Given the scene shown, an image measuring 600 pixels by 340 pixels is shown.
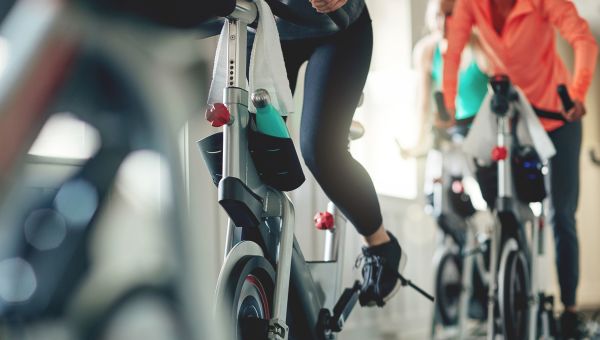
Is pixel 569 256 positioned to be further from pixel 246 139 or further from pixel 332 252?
pixel 246 139

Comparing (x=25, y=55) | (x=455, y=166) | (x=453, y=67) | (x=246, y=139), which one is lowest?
(x=25, y=55)

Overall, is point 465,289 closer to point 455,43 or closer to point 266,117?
point 455,43

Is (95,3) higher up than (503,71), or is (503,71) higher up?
(503,71)

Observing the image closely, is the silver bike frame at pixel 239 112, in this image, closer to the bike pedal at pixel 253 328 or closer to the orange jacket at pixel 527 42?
the bike pedal at pixel 253 328

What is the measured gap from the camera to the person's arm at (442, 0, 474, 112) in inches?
87.8

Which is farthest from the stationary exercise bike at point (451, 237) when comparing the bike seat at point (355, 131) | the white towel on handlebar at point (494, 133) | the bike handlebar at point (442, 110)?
the bike seat at point (355, 131)

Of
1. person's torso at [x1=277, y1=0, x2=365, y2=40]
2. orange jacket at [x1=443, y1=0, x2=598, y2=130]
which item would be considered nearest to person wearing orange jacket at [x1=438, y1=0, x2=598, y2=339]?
orange jacket at [x1=443, y1=0, x2=598, y2=130]

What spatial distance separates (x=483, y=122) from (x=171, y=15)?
1.84 metres

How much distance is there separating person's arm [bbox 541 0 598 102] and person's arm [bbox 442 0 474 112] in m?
0.28

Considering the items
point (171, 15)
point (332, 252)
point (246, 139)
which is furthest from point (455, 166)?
point (171, 15)

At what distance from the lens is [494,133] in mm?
2162

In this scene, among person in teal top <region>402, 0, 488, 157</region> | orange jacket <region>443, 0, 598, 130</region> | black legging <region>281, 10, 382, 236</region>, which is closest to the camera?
black legging <region>281, 10, 382, 236</region>

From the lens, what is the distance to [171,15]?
0.45 m

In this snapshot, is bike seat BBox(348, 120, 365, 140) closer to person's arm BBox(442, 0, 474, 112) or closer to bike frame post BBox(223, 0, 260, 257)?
bike frame post BBox(223, 0, 260, 257)
